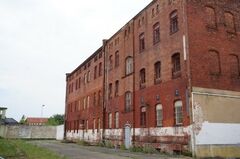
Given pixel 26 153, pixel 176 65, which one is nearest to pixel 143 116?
pixel 176 65

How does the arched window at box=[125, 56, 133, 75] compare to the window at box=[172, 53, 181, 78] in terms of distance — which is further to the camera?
the arched window at box=[125, 56, 133, 75]

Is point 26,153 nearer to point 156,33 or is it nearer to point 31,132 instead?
point 156,33

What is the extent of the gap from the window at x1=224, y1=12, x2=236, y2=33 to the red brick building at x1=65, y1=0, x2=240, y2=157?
68 millimetres

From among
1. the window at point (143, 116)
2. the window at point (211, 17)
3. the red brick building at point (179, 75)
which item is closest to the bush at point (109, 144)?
the red brick building at point (179, 75)

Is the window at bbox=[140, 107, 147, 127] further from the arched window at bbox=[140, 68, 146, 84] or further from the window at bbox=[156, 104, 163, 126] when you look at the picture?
the arched window at bbox=[140, 68, 146, 84]

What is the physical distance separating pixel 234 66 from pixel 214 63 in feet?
5.72

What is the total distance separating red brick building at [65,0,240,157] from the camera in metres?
17.9

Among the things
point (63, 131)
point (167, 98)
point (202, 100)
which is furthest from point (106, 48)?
point (63, 131)

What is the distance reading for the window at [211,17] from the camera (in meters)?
19.6

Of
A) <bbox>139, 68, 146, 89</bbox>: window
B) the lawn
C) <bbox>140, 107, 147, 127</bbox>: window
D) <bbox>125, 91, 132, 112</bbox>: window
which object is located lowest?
the lawn

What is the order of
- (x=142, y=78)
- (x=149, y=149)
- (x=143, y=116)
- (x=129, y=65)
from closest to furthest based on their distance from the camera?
(x=149, y=149) → (x=143, y=116) → (x=142, y=78) → (x=129, y=65)

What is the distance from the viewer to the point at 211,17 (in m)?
19.8

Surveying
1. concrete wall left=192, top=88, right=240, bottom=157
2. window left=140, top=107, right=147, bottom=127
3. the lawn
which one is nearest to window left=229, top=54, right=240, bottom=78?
concrete wall left=192, top=88, right=240, bottom=157

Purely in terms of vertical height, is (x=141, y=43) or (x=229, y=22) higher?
(x=229, y=22)
